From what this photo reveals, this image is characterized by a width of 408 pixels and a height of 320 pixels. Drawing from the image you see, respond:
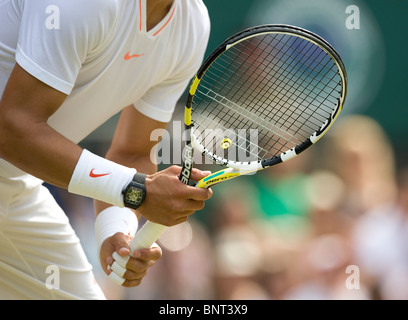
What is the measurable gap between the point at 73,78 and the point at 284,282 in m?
2.56

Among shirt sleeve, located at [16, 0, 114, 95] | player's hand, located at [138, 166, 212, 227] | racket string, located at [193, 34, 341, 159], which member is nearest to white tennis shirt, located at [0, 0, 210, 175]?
shirt sleeve, located at [16, 0, 114, 95]

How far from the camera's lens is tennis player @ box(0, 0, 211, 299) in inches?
88.7

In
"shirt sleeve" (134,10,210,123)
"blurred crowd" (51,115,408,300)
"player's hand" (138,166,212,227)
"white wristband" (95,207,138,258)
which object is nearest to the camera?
"player's hand" (138,166,212,227)

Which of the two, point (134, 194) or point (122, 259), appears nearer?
point (134, 194)

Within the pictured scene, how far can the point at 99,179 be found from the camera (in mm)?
2330

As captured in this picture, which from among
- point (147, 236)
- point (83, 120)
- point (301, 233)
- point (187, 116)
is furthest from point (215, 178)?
point (301, 233)

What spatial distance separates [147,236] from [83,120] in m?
0.60

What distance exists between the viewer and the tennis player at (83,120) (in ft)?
7.39

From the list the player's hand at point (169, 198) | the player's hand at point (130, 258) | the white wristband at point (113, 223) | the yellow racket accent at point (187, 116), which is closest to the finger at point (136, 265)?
the player's hand at point (130, 258)

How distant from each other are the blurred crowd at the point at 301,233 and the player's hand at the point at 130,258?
185 centimetres

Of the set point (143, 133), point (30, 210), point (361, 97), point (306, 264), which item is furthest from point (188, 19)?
point (361, 97)

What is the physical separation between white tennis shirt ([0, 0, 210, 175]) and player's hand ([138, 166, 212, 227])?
18.2 inches

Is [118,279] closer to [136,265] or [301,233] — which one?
[136,265]

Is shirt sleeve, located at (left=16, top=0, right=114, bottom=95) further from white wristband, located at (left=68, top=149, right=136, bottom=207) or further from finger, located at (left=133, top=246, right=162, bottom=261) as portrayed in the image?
finger, located at (left=133, top=246, right=162, bottom=261)
